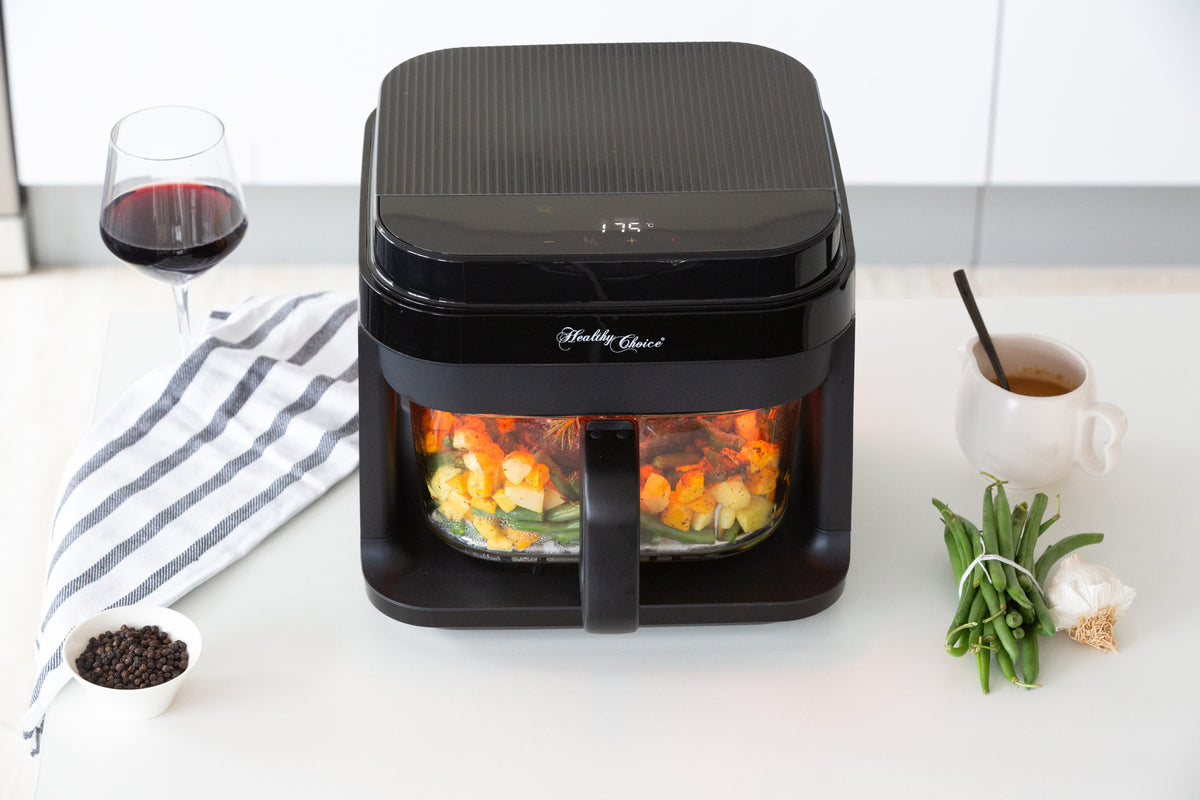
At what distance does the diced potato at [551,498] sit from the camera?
1.01m

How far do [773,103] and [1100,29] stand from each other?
1765 millimetres

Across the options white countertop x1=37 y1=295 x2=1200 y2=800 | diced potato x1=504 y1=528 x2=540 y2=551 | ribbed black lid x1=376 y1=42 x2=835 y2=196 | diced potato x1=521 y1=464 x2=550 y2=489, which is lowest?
white countertop x1=37 y1=295 x2=1200 y2=800

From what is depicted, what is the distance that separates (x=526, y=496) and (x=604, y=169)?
24 cm

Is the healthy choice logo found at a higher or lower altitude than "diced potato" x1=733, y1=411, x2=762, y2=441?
higher

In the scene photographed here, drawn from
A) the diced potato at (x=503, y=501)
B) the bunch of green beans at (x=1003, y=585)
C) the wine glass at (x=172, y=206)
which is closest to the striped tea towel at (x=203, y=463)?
the wine glass at (x=172, y=206)

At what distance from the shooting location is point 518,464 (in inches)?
39.3

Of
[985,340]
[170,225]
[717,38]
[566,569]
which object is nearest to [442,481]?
[566,569]

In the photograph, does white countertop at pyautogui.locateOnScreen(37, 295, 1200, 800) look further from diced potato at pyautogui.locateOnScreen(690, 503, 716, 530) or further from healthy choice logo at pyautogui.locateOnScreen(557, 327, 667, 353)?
healthy choice logo at pyautogui.locateOnScreen(557, 327, 667, 353)

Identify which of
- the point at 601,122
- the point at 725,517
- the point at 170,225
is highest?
the point at 601,122

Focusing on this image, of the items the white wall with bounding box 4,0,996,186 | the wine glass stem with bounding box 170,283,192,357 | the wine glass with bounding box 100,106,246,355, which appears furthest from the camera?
the white wall with bounding box 4,0,996,186

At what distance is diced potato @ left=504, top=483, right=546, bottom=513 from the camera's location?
1007 millimetres

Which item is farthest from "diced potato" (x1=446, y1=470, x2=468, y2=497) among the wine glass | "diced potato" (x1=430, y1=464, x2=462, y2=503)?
the wine glass

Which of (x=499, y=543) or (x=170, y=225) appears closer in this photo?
(x=499, y=543)

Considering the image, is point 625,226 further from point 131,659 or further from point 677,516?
point 131,659
